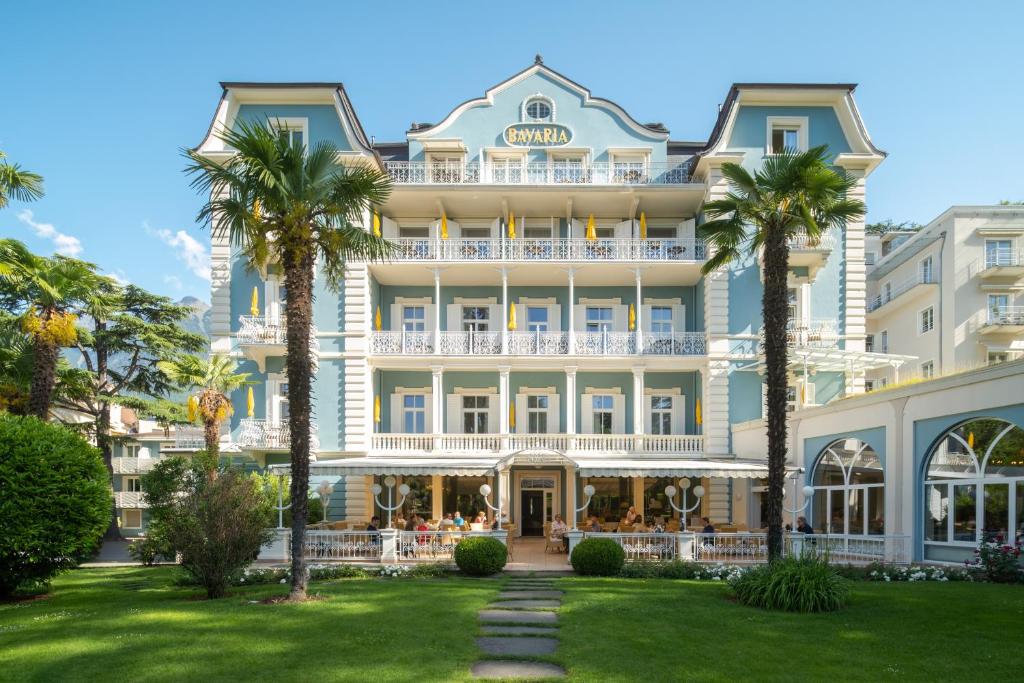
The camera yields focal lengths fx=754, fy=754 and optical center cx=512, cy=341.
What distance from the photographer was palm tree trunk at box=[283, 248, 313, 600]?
13578mm

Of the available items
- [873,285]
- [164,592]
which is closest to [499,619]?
[164,592]

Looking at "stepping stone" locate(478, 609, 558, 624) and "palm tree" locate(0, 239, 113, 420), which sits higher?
"palm tree" locate(0, 239, 113, 420)

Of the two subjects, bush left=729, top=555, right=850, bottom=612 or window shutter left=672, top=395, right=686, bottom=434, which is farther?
window shutter left=672, top=395, right=686, bottom=434

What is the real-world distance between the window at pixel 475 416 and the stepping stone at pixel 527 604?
1320cm

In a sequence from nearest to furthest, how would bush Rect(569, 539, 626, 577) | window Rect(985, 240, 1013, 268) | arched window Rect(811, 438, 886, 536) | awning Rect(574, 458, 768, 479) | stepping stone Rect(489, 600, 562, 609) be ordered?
stepping stone Rect(489, 600, 562, 609) < bush Rect(569, 539, 626, 577) < arched window Rect(811, 438, 886, 536) < awning Rect(574, 458, 768, 479) < window Rect(985, 240, 1013, 268)

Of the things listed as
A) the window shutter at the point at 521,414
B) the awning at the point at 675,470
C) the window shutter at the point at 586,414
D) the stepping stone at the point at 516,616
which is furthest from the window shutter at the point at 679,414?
the stepping stone at the point at 516,616

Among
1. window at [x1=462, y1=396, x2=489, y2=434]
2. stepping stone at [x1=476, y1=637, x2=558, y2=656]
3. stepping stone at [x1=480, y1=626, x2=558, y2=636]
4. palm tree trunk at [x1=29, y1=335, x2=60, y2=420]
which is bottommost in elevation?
stepping stone at [x1=480, y1=626, x2=558, y2=636]

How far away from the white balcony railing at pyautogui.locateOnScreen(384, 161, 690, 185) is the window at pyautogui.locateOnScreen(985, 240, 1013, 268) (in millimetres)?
17092

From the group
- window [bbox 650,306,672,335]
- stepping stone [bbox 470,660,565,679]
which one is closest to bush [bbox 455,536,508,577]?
stepping stone [bbox 470,660,565,679]

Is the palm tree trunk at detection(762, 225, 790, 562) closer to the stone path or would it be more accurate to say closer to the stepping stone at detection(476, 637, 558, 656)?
the stone path

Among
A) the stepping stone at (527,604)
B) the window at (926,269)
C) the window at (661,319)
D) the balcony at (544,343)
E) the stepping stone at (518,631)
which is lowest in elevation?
the stepping stone at (527,604)

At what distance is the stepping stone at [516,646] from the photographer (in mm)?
9682

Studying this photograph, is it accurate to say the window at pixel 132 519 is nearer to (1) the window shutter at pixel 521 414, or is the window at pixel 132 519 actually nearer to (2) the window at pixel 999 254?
(1) the window shutter at pixel 521 414

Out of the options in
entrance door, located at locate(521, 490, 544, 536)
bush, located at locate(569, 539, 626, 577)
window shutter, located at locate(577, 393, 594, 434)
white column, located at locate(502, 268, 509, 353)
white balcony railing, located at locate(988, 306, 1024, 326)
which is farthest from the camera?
white balcony railing, located at locate(988, 306, 1024, 326)
